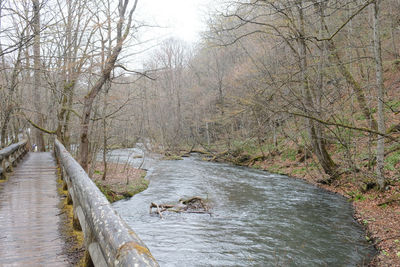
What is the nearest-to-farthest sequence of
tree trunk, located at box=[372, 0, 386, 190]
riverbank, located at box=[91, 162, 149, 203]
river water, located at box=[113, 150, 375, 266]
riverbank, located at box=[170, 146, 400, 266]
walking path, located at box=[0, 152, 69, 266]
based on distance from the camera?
walking path, located at box=[0, 152, 69, 266] < riverbank, located at box=[170, 146, 400, 266] < river water, located at box=[113, 150, 375, 266] < tree trunk, located at box=[372, 0, 386, 190] < riverbank, located at box=[91, 162, 149, 203]

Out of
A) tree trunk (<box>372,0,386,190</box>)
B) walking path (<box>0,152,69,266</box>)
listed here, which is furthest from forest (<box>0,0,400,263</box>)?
walking path (<box>0,152,69,266</box>)

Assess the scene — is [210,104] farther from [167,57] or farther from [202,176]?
[202,176]

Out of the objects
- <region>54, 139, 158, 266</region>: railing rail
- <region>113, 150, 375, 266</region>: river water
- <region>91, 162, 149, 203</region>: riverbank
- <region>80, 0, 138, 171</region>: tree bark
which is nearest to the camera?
<region>54, 139, 158, 266</region>: railing rail

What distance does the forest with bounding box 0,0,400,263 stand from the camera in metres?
9.35

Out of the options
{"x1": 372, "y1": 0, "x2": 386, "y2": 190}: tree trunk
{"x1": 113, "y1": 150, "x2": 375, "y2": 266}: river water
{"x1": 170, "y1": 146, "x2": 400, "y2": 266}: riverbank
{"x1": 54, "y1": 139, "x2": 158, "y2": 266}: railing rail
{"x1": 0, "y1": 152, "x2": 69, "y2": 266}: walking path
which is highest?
{"x1": 372, "y1": 0, "x2": 386, "y2": 190}: tree trunk

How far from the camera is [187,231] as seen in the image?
8.77 metres

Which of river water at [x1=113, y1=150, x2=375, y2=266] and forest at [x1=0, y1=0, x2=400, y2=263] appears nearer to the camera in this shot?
river water at [x1=113, y1=150, x2=375, y2=266]

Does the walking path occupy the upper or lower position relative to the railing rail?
lower

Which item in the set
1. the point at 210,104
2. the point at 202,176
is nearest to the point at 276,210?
the point at 202,176

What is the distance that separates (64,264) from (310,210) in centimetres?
929

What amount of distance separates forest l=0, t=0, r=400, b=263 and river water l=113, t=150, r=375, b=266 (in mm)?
984

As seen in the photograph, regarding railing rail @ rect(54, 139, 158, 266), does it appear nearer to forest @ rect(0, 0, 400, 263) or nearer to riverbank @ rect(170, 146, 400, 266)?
forest @ rect(0, 0, 400, 263)

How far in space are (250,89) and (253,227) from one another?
44.9ft

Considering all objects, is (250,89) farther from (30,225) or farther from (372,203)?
(30,225)
